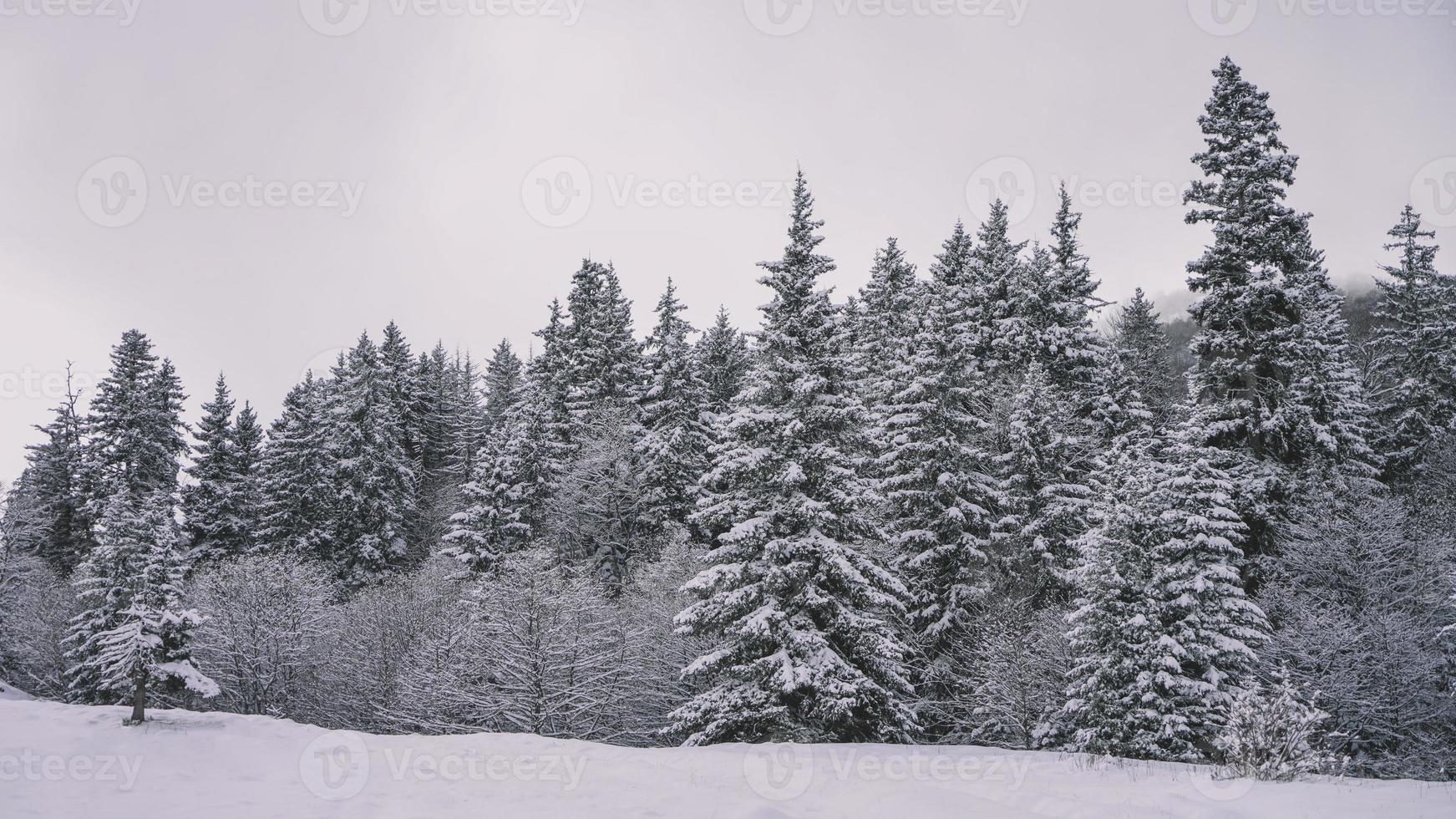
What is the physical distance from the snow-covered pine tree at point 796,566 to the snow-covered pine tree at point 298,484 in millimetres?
32837

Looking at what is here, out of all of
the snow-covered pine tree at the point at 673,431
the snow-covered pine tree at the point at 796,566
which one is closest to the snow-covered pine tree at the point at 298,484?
the snow-covered pine tree at the point at 673,431

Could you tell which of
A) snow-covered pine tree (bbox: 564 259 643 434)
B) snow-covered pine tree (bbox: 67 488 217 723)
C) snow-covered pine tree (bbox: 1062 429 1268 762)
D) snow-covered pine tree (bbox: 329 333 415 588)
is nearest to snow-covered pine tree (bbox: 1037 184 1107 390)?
snow-covered pine tree (bbox: 1062 429 1268 762)

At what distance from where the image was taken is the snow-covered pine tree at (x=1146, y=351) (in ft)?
143

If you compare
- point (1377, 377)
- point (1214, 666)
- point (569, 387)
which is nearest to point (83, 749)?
point (1214, 666)

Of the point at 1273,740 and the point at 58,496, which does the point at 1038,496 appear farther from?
A: the point at 58,496

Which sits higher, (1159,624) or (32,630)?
(1159,624)

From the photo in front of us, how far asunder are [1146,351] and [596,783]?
160 feet

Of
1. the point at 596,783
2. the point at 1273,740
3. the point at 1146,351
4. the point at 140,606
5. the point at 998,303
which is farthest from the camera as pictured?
the point at 1146,351

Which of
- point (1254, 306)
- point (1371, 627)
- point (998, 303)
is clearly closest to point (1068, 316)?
point (998, 303)

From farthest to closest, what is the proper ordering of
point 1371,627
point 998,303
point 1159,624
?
point 998,303
point 1371,627
point 1159,624

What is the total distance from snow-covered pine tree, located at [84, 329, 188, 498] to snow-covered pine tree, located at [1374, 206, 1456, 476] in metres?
62.2

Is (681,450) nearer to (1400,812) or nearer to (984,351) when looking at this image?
(984,351)

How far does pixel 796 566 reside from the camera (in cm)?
1872

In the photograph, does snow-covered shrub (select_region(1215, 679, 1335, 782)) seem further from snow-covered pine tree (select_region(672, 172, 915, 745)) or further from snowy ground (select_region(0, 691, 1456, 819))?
snow-covered pine tree (select_region(672, 172, 915, 745))
